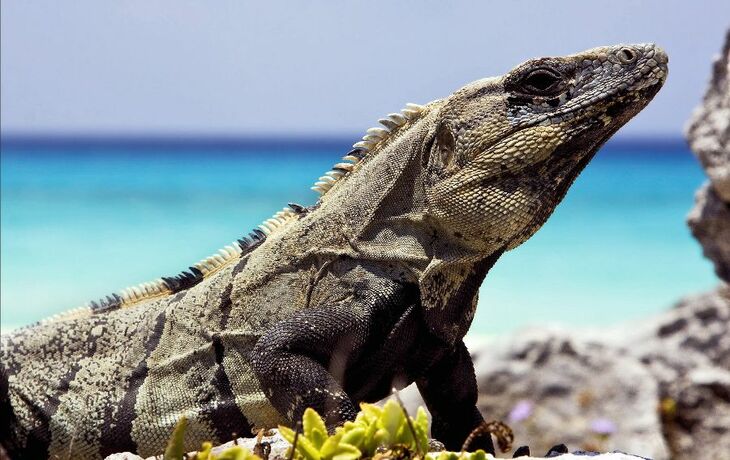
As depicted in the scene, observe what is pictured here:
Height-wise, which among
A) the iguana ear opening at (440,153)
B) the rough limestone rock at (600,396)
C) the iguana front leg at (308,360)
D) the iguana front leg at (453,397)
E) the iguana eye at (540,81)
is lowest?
the rough limestone rock at (600,396)

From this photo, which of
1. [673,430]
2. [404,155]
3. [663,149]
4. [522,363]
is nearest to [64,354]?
[404,155]

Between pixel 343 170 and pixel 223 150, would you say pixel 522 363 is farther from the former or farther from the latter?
pixel 223 150

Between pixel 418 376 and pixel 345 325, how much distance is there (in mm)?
635

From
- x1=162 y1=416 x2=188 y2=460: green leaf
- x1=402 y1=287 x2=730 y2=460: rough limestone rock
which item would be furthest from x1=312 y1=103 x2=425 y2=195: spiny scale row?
x1=402 y1=287 x2=730 y2=460: rough limestone rock

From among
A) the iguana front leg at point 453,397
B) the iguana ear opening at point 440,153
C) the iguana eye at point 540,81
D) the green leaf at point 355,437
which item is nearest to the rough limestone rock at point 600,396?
the iguana front leg at point 453,397

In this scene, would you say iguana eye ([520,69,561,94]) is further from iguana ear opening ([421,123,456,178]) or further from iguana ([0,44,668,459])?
iguana ear opening ([421,123,456,178])

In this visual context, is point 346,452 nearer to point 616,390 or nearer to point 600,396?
point 600,396

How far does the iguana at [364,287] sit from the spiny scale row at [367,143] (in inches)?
0.4

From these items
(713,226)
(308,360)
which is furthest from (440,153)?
(713,226)

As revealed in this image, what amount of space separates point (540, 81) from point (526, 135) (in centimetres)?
30

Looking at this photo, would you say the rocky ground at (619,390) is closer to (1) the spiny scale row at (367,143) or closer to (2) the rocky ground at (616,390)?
Result: (2) the rocky ground at (616,390)

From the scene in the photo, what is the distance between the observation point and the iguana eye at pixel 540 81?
4.87m

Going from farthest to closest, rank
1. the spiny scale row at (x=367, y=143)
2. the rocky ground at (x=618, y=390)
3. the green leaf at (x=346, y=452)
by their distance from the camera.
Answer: the rocky ground at (x=618, y=390)
the spiny scale row at (x=367, y=143)
the green leaf at (x=346, y=452)

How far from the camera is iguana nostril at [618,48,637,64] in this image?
4879 mm
